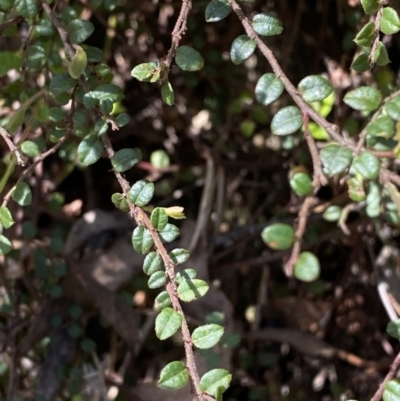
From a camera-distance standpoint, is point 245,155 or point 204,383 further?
point 245,155

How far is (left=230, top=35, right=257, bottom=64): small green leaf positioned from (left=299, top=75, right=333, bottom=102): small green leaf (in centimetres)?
7

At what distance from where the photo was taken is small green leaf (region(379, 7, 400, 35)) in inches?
22.5

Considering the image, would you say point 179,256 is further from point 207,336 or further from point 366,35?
point 366,35

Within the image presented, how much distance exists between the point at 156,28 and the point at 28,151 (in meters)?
0.44

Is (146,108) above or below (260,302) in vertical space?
above

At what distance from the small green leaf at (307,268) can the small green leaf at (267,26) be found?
0.22m

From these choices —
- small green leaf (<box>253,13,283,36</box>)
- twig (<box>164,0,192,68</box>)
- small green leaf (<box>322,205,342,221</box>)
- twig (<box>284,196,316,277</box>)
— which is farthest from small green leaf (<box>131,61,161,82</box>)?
small green leaf (<box>322,205,342,221</box>)

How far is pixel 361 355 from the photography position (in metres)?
1.06

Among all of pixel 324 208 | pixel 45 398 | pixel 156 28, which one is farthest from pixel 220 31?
pixel 45 398

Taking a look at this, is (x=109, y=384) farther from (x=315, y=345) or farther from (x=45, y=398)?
(x=315, y=345)

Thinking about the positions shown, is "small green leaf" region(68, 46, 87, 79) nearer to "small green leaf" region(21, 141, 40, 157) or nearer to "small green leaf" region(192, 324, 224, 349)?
"small green leaf" region(21, 141, 40, 157)

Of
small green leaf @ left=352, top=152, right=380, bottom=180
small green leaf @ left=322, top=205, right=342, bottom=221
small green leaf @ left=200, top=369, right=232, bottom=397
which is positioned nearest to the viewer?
small green leaf @ left=200, top=369, right=232, bottom=397

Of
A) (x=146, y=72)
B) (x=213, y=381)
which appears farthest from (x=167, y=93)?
(x=213, y=381)

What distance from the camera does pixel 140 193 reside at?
58cm
